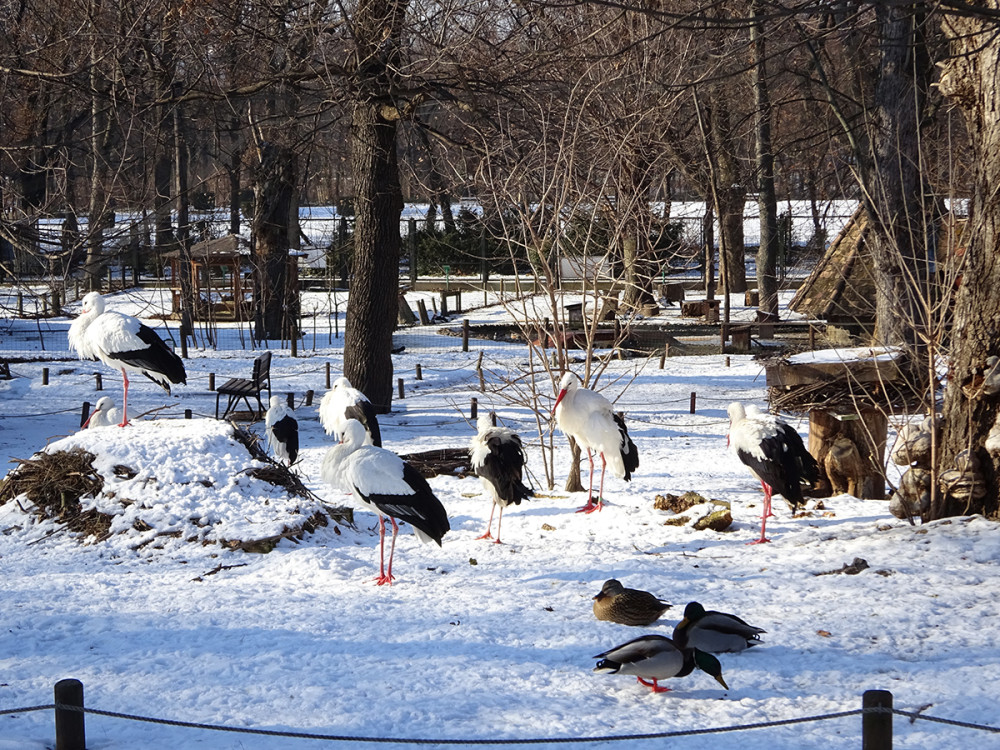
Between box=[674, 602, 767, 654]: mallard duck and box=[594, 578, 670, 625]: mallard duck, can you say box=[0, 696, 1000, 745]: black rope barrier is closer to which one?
box=[674, 602, 767, 654]: mallard duck

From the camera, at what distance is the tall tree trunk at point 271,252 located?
26.8 meters

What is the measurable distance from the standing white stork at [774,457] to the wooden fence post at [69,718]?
553 cm

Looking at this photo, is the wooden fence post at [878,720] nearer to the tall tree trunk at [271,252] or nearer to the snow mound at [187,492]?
the snow mound at [187,492]

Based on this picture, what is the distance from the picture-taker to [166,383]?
12.1 m

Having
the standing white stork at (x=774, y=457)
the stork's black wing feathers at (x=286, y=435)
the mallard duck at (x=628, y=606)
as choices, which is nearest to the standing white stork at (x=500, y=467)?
the standing white stork at (x=774, y=457)

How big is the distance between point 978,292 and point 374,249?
9.85 meters

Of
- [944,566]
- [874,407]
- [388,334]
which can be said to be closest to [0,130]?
[388,334]

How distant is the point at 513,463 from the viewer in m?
8.98

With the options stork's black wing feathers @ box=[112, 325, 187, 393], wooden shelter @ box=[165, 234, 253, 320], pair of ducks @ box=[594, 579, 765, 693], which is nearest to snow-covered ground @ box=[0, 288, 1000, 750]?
pair of ducks @ box=[594, 579, 765, 693]

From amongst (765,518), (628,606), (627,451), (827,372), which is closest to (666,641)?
(628,606)

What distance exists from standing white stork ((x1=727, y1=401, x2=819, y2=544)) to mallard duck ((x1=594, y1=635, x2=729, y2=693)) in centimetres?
334

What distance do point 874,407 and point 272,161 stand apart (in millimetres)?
19459

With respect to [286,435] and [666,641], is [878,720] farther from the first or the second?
[286,435]

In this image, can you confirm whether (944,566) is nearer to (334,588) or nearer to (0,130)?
(334,588)
